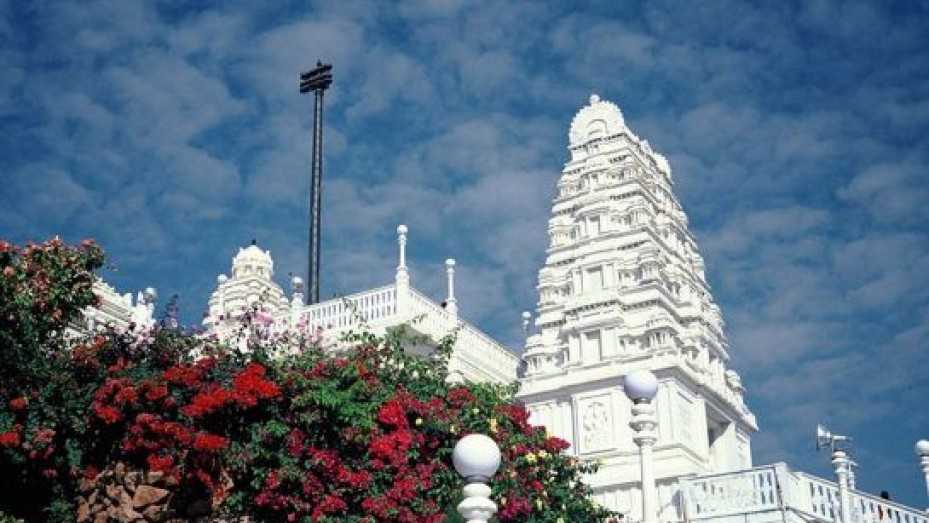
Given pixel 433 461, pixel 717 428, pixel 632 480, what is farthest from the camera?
pixel 717 428

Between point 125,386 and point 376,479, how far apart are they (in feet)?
11.9

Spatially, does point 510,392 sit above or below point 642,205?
below

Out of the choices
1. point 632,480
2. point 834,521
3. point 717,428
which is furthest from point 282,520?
point 717,428

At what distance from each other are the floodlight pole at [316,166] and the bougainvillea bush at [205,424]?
64.4 ft

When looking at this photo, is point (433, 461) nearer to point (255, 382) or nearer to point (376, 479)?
point (376, 479)

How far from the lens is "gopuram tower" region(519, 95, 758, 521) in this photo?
108 feet

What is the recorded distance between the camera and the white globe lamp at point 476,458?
9.47m

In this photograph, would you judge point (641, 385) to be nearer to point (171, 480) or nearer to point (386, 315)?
point (171, 480)

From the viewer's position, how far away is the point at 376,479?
55.4 ft

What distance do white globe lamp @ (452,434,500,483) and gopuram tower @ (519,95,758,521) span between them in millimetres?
22714

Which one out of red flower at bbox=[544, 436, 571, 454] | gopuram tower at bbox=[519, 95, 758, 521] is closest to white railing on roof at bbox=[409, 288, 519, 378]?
gopuram tower at bbox=[519, 95, 758, 521]

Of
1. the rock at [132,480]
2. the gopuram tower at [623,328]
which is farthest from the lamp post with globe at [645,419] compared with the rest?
the gopuram tower at [623,328]

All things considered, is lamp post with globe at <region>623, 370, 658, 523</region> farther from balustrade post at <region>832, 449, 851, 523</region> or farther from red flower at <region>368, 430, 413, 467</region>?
balustrade post at <region>832, 449, 851, 523</region>

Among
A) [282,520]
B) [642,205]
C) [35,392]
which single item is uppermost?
[642,205]
